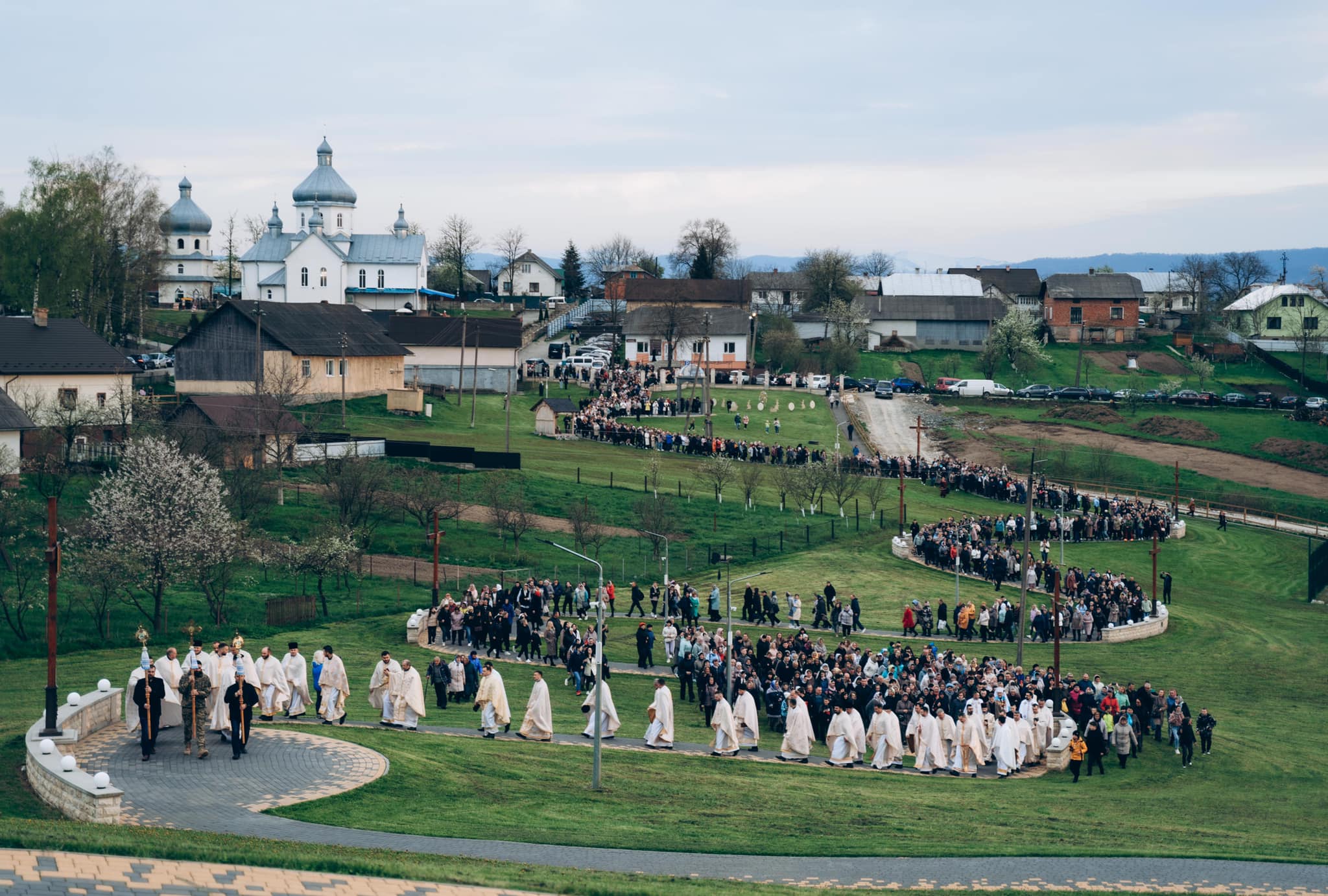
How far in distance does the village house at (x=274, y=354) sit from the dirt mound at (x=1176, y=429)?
140 ft

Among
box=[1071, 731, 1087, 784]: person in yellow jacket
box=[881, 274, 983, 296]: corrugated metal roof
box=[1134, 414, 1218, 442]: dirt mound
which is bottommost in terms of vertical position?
box=[1071, 731, 1087, 784]: person in yellow jacket

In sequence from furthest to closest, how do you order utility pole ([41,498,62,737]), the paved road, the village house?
1. the village house
2. utility pole ([41,498,62,737])
3. the paved road

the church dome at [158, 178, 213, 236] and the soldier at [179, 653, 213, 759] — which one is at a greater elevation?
the church dome at [158, 178, 213, 236]

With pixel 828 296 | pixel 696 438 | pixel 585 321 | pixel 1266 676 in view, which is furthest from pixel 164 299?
pixel 1266 676

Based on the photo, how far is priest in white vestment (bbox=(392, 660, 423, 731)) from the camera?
2480cm

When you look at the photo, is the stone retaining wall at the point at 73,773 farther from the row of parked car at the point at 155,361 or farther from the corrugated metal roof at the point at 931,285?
the corrugated metal roof at the point at 931,285

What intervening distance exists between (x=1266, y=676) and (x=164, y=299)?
107163mm

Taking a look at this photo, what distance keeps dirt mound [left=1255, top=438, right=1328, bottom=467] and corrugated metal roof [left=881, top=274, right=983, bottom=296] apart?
43661mm

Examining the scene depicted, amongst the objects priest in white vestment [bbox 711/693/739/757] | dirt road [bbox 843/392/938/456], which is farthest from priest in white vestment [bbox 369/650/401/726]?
dirt road [bbox 843/392/938/456]

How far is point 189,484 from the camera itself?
39906 millimetres

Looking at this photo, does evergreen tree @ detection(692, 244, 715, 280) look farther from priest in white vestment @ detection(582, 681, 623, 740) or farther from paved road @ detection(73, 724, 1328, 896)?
paved road @ detection(73, 724, 1328, 896)

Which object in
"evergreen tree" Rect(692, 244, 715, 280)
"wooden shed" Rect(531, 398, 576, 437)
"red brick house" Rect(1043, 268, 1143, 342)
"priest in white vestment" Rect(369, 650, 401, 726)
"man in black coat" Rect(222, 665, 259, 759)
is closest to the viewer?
"man in black coat" Rect(222, 665, 259, 759)

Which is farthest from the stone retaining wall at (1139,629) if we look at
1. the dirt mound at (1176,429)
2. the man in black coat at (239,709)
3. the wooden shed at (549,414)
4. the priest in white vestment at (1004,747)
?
the dirt mound at (1176,429)

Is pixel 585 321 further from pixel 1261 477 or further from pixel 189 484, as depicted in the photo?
pixel 189 484
